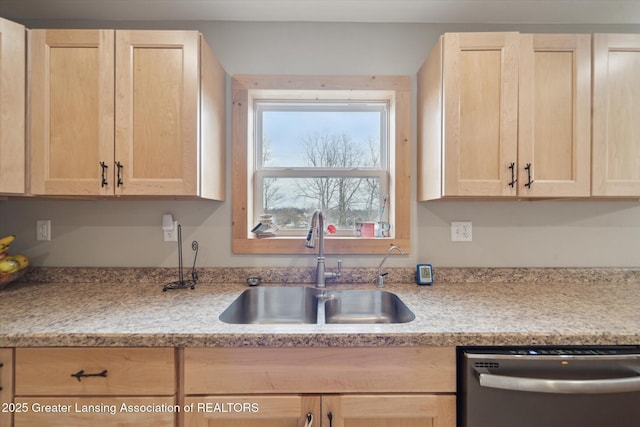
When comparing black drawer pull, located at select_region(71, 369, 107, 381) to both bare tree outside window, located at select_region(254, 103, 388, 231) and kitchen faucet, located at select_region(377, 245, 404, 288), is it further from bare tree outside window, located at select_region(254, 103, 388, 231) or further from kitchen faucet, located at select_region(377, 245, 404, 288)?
kitchen faucet, located at select_region(377, 245, 404, 288)

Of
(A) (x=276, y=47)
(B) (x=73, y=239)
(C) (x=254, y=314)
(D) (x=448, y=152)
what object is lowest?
(C) (x=254, y=314)

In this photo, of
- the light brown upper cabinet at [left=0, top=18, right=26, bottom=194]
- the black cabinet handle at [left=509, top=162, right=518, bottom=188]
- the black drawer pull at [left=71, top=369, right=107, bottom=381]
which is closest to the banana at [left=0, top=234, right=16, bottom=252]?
the light brown upper cabinet at [left=0, top=18, right=26, bottom=194]

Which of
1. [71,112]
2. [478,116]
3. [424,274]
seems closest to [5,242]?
[71,112]

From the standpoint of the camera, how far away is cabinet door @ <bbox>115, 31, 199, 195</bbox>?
1.25m

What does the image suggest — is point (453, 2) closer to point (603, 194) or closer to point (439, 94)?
point (439, 94)

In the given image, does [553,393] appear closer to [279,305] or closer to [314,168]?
[279,305]

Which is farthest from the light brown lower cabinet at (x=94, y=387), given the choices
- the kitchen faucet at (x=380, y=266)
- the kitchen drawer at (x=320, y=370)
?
the kitchen faucet at (x=380, y=266)

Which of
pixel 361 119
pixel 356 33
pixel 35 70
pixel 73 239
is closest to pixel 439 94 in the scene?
pixel 361 119

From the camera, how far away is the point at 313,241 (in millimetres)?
1453

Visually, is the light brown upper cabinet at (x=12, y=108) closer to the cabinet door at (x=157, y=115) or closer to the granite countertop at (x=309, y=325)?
the cabinet door at (x=157, y=115)

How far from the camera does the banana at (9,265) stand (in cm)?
139

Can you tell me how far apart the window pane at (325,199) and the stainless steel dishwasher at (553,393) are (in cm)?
102

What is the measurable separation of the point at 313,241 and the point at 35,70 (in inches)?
60.7

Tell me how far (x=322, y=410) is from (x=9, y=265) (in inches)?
68.6
